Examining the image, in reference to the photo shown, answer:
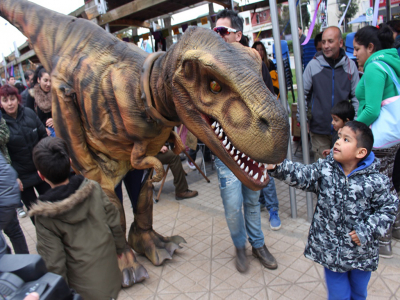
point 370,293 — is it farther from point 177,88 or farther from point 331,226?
point 177,88

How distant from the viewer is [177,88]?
1.90 meters

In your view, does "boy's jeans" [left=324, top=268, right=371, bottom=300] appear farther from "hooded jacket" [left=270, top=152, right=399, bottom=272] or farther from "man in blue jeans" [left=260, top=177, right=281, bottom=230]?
"man in blue jeans" [left=260, top=177, right=281, bottom=230]

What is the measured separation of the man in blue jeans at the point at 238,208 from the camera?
2.73m

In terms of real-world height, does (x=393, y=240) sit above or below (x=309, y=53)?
below

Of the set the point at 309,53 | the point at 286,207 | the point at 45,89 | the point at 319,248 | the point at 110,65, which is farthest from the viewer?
the point at 309,53

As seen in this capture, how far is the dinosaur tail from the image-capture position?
8.76 feet

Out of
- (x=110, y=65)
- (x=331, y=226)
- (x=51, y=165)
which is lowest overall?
(x=331, y=226)

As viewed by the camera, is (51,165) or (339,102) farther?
(339,102)

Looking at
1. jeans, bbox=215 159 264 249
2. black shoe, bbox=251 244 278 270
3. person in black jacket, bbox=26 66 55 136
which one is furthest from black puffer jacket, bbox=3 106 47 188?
black shoe, bbox=251 244 278 270

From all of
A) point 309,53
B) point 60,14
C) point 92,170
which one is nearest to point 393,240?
point 92,170

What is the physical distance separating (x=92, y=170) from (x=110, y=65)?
2.86ft

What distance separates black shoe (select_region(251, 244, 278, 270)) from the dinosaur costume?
814 millimetres

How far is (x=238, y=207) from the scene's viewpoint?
2783 mm

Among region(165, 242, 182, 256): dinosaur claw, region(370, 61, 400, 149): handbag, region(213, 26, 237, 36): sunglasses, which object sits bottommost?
region(165, 242, 182, 256): dinosaur claw
